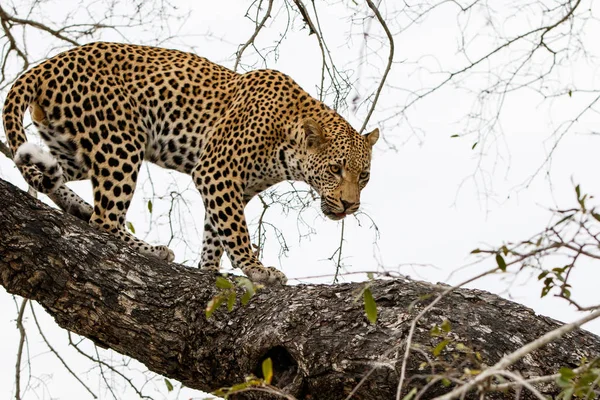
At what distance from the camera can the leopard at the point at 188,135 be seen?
24.3 feet

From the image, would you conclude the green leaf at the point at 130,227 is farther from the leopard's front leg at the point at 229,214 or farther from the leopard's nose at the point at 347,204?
the leopard's nose at the point at 347,204

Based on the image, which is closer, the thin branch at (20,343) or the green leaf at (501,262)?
the green leaf at (501,262)

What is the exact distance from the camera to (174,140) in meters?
8.09

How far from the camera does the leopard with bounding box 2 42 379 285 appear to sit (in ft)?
24.3

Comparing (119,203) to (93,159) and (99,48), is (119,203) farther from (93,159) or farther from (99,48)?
(99,48)

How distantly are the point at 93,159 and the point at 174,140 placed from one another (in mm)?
867

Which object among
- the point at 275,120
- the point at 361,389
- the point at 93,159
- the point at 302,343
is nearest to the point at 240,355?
the point at 302,343

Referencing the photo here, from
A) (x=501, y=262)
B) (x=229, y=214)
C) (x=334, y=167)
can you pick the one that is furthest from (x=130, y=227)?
(x=501, y=262)

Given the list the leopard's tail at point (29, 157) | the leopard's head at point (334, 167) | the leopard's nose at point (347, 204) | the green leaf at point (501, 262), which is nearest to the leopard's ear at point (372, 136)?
the leopard's head at point (334, 167)

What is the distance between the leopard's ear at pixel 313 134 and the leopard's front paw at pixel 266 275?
4.07 feet

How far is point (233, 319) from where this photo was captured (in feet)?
19.0

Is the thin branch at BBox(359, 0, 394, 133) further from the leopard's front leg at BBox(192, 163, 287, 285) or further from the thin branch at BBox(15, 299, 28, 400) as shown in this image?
the thin branch at BBox(15, 299, 28, 400)

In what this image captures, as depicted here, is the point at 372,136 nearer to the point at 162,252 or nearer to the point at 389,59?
the point at 389,59

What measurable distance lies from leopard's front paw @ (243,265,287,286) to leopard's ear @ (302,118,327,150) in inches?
48.8
